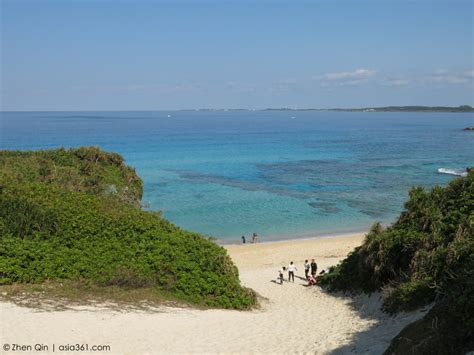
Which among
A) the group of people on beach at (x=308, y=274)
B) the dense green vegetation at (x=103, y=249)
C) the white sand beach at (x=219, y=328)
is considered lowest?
the group of people on beach at (x=308, y=274)

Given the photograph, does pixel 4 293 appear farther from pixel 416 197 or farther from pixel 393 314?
pixel 416 197

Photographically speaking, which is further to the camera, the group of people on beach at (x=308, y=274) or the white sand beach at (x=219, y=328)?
the group of people on beach at (x=308, y=274)

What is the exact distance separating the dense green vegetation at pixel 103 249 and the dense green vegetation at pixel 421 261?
4197 mm

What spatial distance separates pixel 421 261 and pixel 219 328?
611cm

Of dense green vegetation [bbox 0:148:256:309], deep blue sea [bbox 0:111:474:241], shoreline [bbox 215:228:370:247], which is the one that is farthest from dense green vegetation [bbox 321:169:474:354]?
deep blue sea [bbox 0:111:474:241]

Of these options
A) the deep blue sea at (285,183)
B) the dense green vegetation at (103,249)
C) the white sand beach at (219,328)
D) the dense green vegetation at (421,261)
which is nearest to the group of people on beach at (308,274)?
the dense green vegetation at (421,261)

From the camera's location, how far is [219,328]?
1231 cm

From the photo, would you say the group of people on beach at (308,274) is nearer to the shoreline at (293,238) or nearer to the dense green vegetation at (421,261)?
the dense green vegetation at (421,261)

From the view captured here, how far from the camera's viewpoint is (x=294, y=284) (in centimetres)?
2033

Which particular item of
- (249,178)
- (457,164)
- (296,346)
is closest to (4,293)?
(296,346)

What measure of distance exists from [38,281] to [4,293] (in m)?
1.03

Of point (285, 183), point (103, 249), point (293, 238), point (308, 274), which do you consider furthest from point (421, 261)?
point (285, 183)

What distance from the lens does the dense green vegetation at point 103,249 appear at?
1419cm

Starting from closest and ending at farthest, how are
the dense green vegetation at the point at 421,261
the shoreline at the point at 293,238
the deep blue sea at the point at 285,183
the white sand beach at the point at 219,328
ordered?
the dense green vegetation at the point at 421,261 < the white sand beach at the point at 219,328 < the shoreline at the point at 293,238 < the deep blue sea at the point at 285,183
